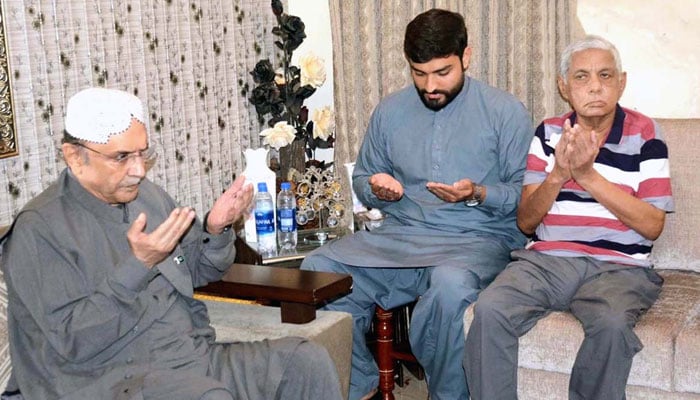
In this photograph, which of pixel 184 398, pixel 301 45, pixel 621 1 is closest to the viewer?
pixel 184 398

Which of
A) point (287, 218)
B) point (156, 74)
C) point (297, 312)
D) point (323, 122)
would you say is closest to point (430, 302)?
point (297, 312)

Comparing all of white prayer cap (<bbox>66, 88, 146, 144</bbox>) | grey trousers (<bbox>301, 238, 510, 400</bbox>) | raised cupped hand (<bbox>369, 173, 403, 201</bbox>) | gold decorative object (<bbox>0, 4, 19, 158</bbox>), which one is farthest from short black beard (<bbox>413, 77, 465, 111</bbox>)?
gold decorative object (<bbox>0, 4, 19, 158</bbox>)

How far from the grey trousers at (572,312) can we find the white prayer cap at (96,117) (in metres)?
1.21

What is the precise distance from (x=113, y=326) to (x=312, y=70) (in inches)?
74.6

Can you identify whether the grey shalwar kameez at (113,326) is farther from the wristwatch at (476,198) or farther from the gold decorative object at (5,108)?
the wristwatch at (476,198)

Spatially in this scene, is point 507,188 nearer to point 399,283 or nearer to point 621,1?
point 399,283

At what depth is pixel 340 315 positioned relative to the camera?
8.83 feet

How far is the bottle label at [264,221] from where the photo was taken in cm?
336

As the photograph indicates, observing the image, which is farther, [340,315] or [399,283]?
[399,283]

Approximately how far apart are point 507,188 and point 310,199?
91cm

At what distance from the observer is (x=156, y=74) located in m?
3.29

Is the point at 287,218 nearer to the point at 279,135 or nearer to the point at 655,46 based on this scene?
the point at 279,135

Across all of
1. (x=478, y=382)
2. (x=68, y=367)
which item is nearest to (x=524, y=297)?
(x=478, y=382)

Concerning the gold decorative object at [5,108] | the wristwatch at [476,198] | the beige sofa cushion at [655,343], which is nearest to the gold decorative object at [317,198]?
the wristwatch at [476,198]
